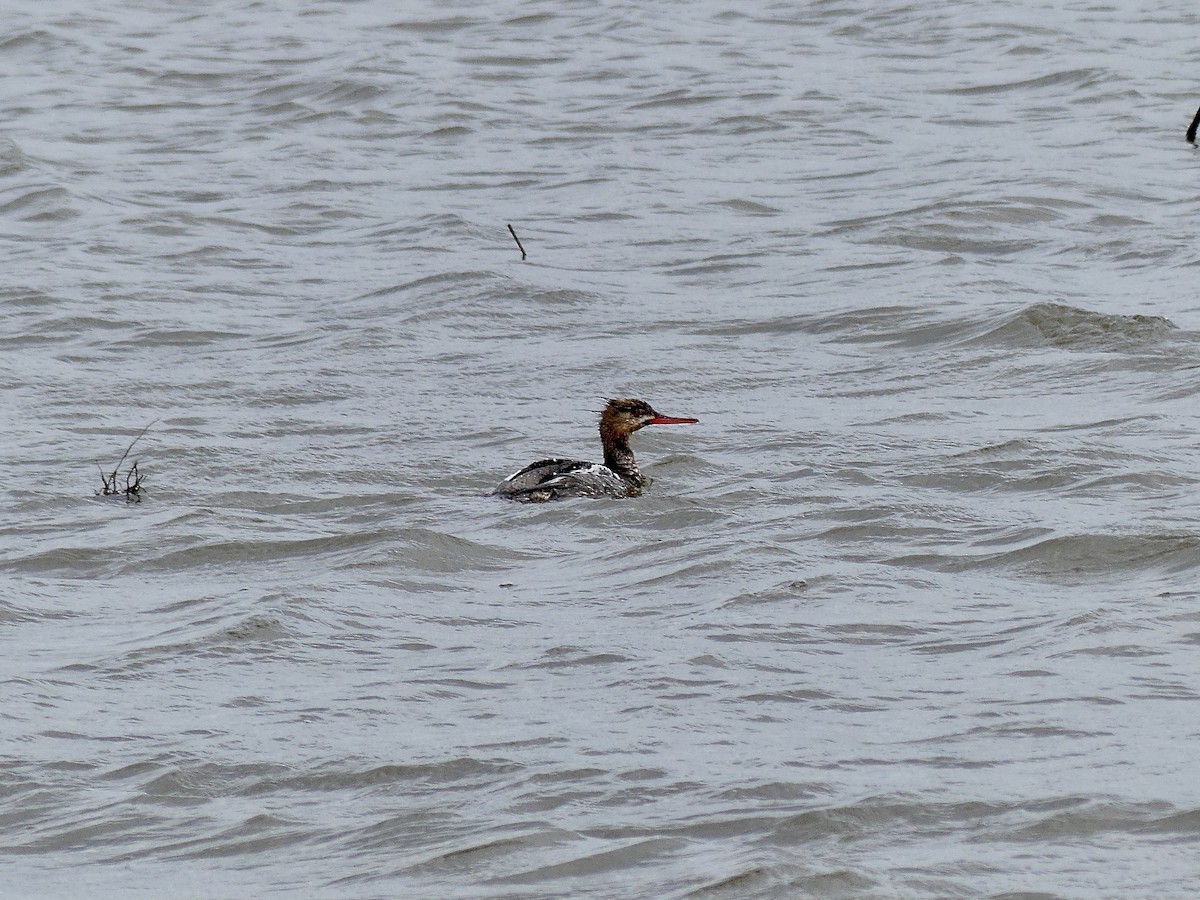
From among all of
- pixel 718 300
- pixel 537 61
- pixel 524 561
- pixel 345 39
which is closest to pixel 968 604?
pixel 524 561

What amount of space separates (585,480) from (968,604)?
2.48 metres

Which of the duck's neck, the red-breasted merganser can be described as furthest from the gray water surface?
the duck's neck

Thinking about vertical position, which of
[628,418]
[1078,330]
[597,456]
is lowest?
[597,456]

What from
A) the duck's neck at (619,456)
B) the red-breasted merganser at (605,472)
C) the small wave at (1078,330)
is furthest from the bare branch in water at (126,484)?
the small wave at (1078,330)

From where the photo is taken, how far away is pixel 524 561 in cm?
865

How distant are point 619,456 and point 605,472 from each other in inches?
13.8

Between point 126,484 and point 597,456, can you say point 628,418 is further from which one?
point 126,484

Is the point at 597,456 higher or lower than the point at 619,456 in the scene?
lower

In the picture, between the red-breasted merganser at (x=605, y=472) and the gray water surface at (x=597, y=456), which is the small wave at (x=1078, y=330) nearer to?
the gray water surface at (x=597, y=456)

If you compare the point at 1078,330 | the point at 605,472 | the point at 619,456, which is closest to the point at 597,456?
the point at 619,456

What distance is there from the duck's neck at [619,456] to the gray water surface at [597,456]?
0.93ft

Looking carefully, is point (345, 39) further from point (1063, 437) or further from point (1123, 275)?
point (1063, 437)

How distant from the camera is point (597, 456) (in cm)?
1089

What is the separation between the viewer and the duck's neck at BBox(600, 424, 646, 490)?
33.0 ft
